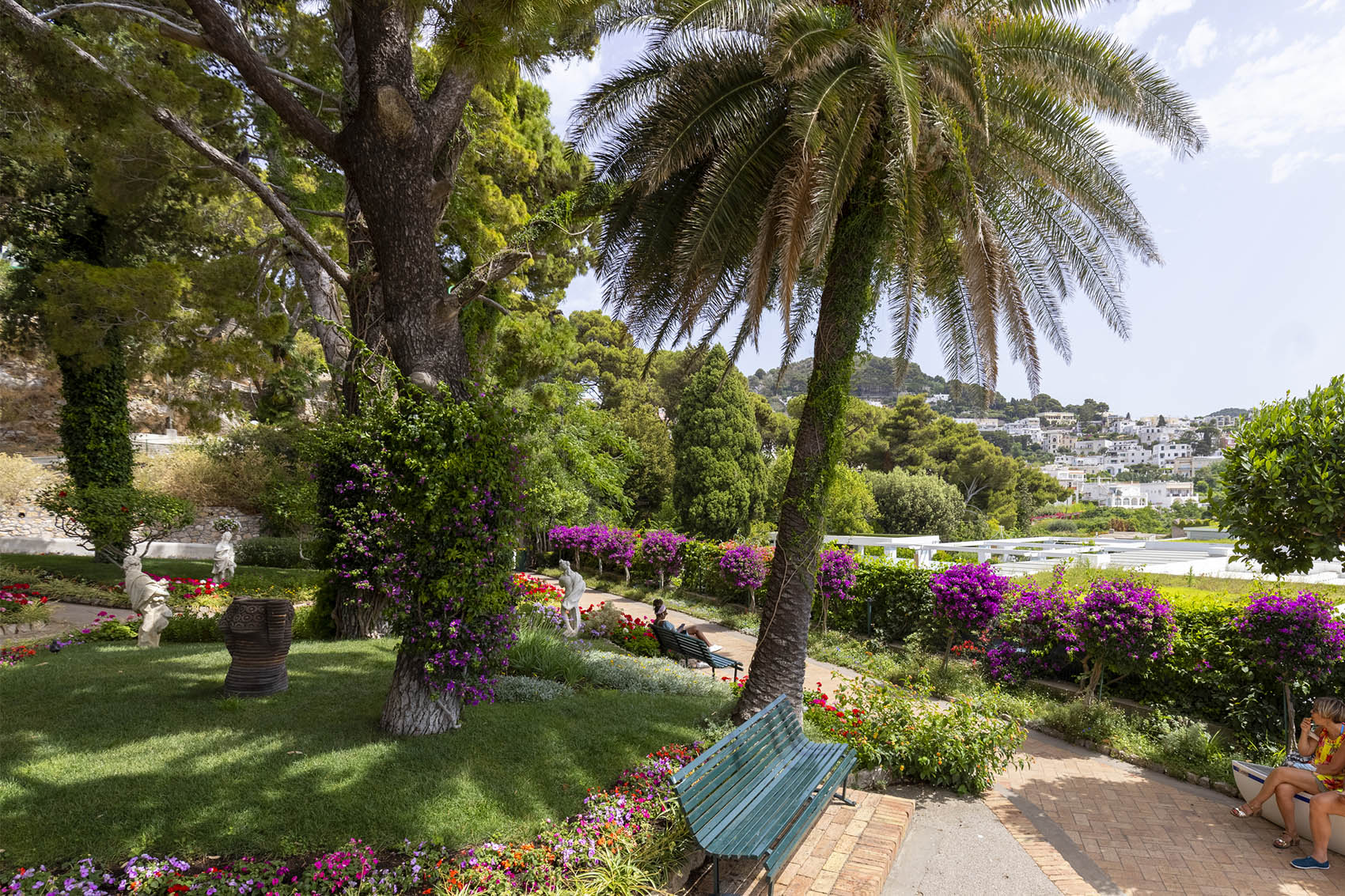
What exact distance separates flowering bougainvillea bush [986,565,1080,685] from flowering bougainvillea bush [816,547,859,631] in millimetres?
2488

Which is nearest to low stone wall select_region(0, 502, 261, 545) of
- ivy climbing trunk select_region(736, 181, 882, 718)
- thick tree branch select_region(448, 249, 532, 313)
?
thick tree branch select_region(448, 249, 532, 313)

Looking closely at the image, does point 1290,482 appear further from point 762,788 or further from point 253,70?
point 253,70

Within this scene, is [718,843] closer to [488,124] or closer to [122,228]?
[488,124]

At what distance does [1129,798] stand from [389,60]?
8.98 m

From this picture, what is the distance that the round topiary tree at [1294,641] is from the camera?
607 cm

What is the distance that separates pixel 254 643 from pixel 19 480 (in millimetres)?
20626

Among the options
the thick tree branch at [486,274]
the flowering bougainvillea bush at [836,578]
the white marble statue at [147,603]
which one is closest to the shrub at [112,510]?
the white marble statue at [147,603]

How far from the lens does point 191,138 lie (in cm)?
805

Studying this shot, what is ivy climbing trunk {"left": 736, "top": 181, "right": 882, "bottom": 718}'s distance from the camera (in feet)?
20.0

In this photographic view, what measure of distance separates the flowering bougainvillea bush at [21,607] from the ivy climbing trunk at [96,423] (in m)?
2.60

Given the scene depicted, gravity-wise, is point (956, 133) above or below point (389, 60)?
below

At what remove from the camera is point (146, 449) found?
78.6 feet

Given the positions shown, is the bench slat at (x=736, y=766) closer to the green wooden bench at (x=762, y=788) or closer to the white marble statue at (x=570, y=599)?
the green wooden bench at (x=762, y=788)

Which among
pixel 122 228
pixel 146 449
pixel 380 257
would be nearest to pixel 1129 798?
pixel 380 257
